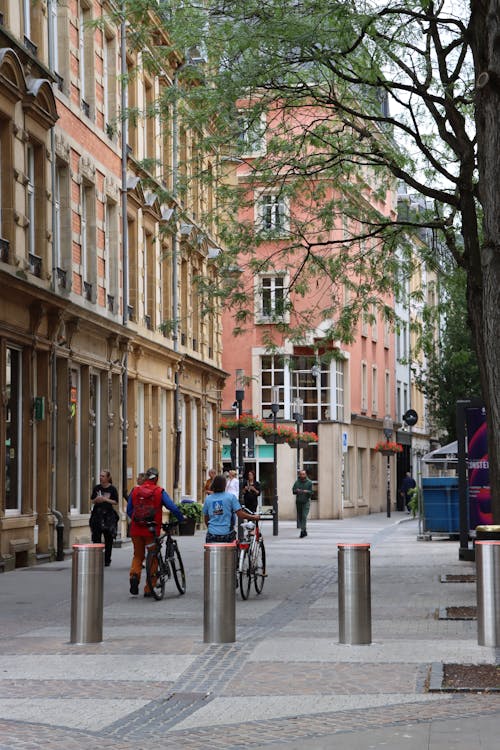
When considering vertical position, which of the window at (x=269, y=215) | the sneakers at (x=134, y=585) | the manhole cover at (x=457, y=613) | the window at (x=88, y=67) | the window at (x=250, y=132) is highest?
the window at (x=88, y=67)

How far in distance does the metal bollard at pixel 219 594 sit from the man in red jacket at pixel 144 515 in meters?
5.00

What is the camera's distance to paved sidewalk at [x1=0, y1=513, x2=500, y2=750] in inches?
333

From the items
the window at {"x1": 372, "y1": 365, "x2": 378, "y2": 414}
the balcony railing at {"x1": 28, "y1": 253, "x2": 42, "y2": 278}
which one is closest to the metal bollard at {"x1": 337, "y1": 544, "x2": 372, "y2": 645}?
the balcony railing at {"x1": 28, "y1": 253, "x2": 42, "y2": 278}

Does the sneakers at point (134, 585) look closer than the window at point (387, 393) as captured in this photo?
Yes

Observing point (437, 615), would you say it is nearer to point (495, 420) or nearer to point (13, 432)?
point (495, 420)

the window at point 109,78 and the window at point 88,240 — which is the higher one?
the window at point 109,78

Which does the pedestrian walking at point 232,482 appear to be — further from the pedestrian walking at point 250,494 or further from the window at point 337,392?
the window at point 337,392

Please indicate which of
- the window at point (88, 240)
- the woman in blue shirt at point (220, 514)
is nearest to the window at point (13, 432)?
the window at point (88, 240)

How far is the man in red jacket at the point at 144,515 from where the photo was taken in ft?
59.0

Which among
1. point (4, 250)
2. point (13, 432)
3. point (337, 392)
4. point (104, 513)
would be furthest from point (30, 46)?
point (337, 392)

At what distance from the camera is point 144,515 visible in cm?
1798

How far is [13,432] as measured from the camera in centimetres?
2464

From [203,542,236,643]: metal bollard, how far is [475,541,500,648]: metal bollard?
7.35 ft

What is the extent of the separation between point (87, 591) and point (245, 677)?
240 cm
